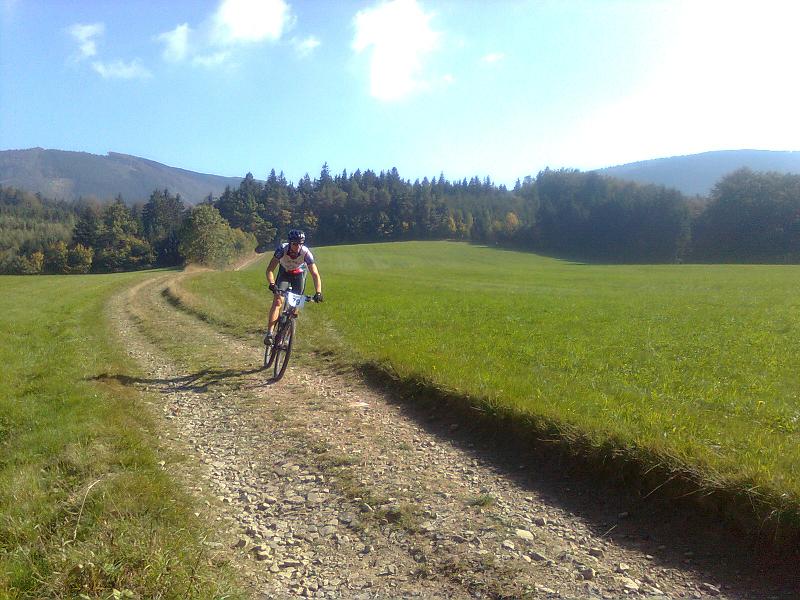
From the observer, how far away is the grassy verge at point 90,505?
329 cm

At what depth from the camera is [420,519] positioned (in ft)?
14.5

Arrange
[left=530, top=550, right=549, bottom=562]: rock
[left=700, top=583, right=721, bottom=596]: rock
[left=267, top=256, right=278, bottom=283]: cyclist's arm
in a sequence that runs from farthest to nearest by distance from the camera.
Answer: [left=267, top=256, right=278, bottom=283]: cyclist's arm → [left=530, top=550, right=549, bottom=562]: rock → [left=700, top=583, right=721, bottom=596]: rock

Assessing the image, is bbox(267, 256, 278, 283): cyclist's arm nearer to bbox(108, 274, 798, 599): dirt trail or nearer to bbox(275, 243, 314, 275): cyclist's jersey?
bbox(275, 243, 314, 275): cyclist's jersey

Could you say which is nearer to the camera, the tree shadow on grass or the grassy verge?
the grassy verge

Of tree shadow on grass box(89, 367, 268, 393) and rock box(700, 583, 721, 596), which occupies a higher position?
tree shadow on grass box(89, 367, 268, 393)

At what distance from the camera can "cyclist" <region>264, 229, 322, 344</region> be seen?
956cm

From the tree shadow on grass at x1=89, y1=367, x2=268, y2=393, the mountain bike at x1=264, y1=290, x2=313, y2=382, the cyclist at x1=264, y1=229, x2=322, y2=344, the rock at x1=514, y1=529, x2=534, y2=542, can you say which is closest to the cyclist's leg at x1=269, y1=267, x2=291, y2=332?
the cyclist at x1=264, y1=229, x2=322, y2=344

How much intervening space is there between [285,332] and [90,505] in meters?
5.23

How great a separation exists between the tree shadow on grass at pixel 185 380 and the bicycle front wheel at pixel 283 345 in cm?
61

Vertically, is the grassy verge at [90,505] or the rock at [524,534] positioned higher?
the grassy verge at [90,505]

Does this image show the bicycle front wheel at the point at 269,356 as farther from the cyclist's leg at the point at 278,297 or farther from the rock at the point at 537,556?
the rock at the point at 537,556

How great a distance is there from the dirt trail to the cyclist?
2667mm

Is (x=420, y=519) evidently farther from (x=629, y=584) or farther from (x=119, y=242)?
(x=119, y=242)

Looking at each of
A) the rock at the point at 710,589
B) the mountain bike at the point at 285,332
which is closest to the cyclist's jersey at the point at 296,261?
the mountain bike at the point at 285,332
